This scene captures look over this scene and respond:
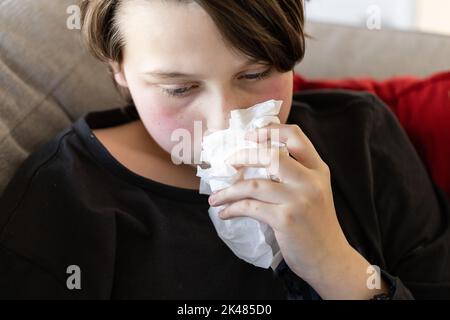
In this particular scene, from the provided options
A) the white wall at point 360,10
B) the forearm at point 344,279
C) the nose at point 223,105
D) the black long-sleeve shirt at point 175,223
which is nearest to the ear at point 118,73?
the black long-sleeve shirt at point 175,223

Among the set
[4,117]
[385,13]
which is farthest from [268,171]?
[385,13]

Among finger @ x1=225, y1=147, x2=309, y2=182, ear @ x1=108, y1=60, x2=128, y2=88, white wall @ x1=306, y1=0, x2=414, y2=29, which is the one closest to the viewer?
finger @ x1=225, y1=147, x2=309, y2=182

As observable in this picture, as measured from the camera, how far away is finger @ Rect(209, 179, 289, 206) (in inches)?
29.9

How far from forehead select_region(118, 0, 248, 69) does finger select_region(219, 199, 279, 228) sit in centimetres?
17

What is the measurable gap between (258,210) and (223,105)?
0.13 m

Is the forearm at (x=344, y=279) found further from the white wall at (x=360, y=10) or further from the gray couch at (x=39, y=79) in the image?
the white wall at (x=360, y=10)

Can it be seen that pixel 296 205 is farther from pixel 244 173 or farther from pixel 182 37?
pixel 182 37

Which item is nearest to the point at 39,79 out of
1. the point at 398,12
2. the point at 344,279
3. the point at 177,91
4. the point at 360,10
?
the point at 177,91

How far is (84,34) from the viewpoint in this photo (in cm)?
91

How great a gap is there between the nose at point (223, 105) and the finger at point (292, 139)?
0.04m

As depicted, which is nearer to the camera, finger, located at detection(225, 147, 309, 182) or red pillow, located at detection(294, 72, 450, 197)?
finger, located at detection(225, 147, 309, 182)

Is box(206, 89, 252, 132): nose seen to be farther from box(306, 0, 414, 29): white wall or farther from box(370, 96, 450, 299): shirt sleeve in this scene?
box(306, 0, 414, 29): white wall

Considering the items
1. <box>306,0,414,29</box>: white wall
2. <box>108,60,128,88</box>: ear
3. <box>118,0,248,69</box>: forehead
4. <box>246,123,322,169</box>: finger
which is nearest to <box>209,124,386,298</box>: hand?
<box>246,123,322,169</box>: finger

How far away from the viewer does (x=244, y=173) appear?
31.0 inches
